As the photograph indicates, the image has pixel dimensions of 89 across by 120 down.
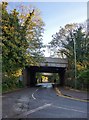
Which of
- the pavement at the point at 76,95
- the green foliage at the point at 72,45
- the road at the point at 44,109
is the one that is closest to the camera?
the road at the point at 44,109

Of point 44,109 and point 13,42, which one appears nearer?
point 44,109

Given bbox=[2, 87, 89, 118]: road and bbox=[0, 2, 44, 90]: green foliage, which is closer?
bbox=[2, 87, 89, 118]: road

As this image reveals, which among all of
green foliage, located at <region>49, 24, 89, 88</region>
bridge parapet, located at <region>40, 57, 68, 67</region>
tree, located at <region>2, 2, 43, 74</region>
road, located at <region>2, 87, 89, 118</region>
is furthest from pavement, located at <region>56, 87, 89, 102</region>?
bridge parapet, located at <region>40, 57, 68, 67</region>

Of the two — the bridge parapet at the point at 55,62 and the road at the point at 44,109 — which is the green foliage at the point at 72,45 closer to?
the bridge parapet at the point at 55,62

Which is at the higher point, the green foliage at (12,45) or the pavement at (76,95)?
the green foliage at (12,45)

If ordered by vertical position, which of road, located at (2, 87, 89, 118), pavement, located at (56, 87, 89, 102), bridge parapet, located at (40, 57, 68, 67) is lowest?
pavement, located at (56, 87, 89, 102)

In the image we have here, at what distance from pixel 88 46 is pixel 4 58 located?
27.0m

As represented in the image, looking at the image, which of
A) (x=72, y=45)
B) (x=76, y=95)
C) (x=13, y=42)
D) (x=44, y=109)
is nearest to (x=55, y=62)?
(x=72, y=45)

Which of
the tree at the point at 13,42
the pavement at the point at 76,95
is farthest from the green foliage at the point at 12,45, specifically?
the pavement at the point at 76,95

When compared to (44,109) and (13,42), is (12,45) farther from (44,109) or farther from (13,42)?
(44,109)

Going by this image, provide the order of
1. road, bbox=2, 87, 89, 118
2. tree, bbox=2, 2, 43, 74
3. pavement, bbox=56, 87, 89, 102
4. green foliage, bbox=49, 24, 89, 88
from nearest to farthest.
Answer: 1. road, bbox=2, 87, 89, 118
2. pavement, bbox=56, 87, 89, 102
3. tree, bbox=2, 2, 43, 74
4. green foliage, bbox=49, 24, 89, 88

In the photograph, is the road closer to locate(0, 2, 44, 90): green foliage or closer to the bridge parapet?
locate(0, 2, 44, 90): green foliage

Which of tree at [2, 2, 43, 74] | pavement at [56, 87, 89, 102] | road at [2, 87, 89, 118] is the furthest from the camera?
tree at [2, 2, 43, 74]

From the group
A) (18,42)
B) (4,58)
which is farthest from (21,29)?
(4,58)
